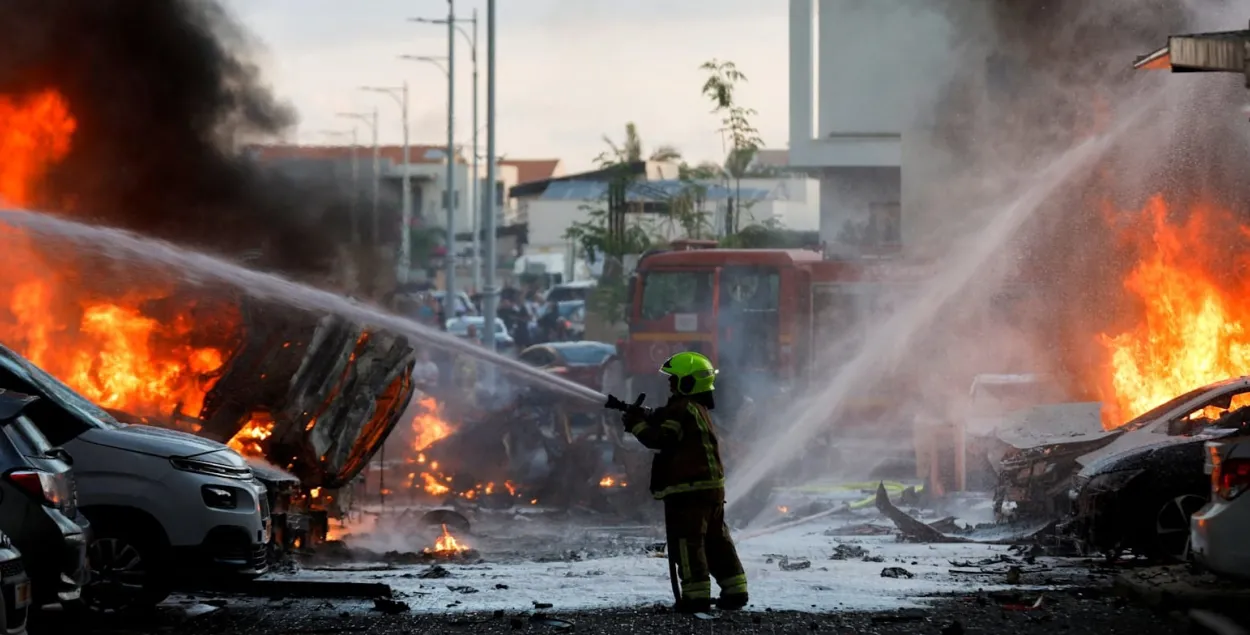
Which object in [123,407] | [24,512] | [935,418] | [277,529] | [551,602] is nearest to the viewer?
[24,512]

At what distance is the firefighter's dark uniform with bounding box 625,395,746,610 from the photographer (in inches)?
355

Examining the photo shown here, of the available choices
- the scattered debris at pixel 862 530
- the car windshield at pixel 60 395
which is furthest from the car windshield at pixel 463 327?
the car windshield at pixel 60 395

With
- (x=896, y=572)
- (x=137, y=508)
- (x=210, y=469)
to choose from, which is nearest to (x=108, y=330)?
Answer: (x=210, y=469)

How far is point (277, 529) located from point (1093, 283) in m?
12.3

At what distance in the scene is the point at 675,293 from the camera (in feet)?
72.8

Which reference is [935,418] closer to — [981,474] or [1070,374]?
[981,474]

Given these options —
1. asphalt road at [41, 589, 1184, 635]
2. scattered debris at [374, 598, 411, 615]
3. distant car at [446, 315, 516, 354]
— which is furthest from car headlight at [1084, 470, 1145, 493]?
distant car at [446, 315, 516, 354]

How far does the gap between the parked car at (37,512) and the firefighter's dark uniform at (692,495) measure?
3013 mm

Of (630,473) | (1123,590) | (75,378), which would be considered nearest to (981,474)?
(630,473)

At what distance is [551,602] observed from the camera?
970cm

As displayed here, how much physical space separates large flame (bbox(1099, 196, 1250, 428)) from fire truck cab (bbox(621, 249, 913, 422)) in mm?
4098

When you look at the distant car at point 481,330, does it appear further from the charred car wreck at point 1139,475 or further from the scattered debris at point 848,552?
the charred car wreck at point 1139,475

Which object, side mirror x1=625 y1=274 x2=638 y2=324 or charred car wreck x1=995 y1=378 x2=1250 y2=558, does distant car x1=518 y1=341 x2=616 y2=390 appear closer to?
side mirror x1=625 y1=274 x2=638 y2=324

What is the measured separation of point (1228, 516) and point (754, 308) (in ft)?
46.9
